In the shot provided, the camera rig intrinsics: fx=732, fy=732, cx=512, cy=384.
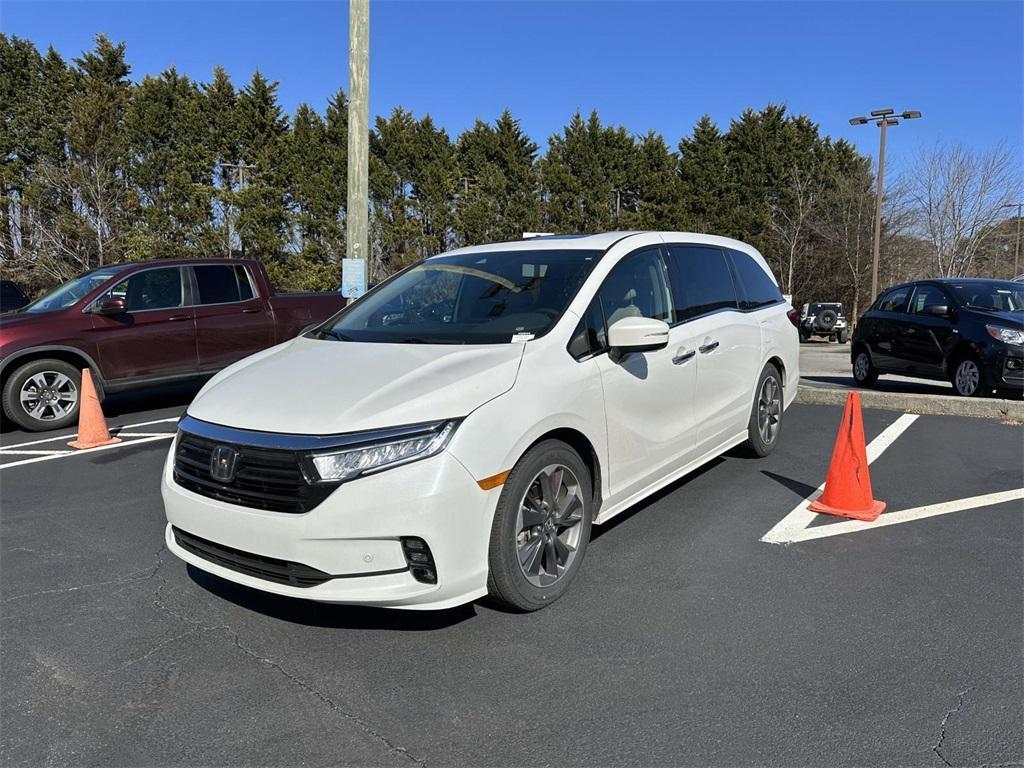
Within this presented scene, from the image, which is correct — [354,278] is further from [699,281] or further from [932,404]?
[932,404]

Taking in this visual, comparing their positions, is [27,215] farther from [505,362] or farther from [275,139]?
[505,362]

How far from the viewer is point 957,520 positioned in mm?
4496

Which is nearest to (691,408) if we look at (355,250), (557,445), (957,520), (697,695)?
(557,445)

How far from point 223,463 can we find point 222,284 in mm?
6630

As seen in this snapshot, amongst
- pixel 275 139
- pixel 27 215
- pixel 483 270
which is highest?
pixel 275 139

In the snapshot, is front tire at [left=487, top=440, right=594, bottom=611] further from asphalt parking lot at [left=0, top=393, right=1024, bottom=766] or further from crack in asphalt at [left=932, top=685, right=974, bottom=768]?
crack in asphalt at [left=932, top=685, right=974, bottom=768]

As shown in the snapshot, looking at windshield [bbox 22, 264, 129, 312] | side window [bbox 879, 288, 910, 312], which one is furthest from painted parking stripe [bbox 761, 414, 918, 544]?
windshield [bbox 22, 264, 129, 312]

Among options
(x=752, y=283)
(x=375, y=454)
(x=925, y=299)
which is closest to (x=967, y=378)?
(x=925, y=299)

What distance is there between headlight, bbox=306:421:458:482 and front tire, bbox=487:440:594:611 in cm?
43

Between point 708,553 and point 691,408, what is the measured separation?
3.00ft

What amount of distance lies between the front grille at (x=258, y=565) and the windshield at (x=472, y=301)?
51.6 inches

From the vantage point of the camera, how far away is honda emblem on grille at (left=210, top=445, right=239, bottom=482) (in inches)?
117

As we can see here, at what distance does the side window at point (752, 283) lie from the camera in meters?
5.61

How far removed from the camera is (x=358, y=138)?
30.3 ft
